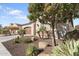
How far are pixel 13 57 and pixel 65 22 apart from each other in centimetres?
90

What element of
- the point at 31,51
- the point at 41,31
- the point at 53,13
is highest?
the point at 53,13

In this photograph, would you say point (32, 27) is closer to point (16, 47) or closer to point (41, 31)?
point (41, 31)

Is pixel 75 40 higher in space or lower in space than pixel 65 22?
lower

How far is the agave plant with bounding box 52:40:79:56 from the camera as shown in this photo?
3367 millimetres

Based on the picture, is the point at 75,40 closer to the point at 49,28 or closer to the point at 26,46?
the point at 49,28

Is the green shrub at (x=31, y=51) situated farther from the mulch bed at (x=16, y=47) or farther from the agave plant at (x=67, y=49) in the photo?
the agave plant at (x=67, y=49)

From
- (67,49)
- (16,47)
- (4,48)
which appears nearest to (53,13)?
(67,49)

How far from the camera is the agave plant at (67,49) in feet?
11.0

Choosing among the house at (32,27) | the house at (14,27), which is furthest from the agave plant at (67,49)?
the house at (14,27)

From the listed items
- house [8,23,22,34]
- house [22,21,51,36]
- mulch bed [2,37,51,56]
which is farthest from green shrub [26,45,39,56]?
house [8,23,22,34]

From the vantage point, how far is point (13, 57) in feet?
11.5

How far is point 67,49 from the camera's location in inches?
133

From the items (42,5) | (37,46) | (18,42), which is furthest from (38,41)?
(42,5)

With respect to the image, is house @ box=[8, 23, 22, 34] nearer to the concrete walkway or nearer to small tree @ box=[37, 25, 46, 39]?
the concrete walkway
